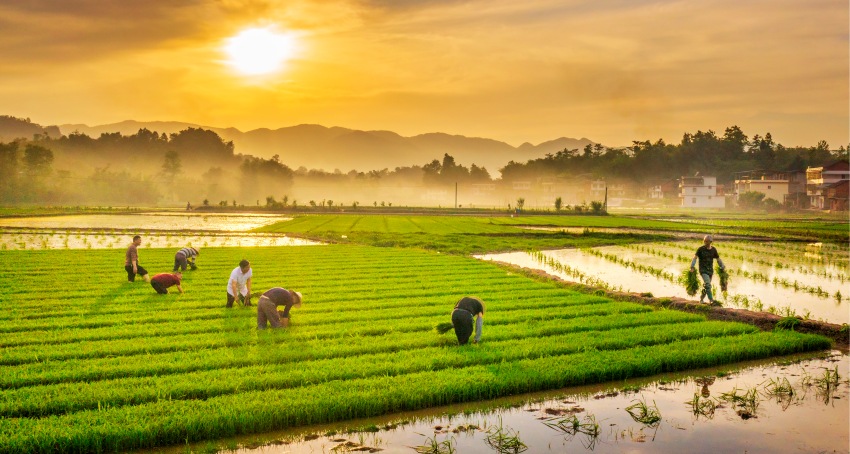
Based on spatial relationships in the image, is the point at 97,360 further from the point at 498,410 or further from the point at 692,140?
the point at 692,140

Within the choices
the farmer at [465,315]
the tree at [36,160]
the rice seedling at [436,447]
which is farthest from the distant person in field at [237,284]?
the tree at [36,160]

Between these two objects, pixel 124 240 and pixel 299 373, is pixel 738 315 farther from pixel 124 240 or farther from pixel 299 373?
pixel 124 240

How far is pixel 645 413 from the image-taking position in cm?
1072

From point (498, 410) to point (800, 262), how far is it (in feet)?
97.0

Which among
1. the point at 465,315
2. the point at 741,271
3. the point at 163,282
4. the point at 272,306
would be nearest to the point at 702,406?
the point at 465,315

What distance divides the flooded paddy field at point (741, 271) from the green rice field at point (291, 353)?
15.1 feet

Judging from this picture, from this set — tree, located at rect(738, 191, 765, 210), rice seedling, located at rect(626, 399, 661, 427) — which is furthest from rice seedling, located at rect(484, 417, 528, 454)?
tree, located at rect(738, 191, 765, 210)

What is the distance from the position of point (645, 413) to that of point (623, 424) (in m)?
0.52

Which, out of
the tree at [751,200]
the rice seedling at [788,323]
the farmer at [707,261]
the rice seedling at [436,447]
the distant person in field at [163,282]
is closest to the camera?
the rice seedling at [436,447]

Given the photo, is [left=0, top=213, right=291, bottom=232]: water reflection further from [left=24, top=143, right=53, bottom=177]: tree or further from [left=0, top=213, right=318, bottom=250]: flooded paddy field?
[left=24, top=143, right=53, bottom=177]: tree

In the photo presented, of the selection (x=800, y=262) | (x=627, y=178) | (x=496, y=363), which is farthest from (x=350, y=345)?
(x=627, y=178)

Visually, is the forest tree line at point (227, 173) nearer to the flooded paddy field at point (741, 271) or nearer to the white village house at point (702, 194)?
the white village house at point (702, 194)

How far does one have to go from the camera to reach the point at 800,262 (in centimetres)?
3403

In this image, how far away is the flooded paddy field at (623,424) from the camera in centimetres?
956
